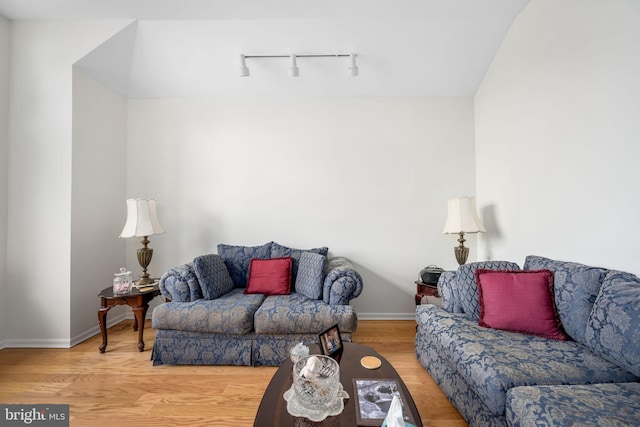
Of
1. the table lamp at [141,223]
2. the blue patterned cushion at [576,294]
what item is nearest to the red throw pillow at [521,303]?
the blue patterned cushion at [576,294]

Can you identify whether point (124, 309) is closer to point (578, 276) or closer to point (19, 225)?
point (19, 225)

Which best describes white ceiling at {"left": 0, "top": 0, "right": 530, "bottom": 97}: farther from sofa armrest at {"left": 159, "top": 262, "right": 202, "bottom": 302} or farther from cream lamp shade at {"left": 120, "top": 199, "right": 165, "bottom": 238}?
sofa armrest at {"left": 159, "top": 262, "right": 202, "bottom": 302}

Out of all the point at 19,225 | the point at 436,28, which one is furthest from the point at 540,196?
the point at 19,225

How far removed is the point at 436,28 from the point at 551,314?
8.47ft

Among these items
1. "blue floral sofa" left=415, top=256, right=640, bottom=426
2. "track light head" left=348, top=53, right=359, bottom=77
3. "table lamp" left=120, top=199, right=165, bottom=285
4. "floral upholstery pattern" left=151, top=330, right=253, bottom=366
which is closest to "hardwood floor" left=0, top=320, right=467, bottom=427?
"floral upholstery pattern" left=151, top=330, right=253, bottom=366

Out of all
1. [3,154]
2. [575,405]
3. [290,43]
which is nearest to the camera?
[575,405]

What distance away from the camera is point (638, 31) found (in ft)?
5.13

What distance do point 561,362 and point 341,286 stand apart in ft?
4.58

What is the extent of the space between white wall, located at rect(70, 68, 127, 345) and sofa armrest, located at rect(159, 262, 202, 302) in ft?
3.17

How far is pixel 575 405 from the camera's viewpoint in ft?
3.51

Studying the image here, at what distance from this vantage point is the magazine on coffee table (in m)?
1.03

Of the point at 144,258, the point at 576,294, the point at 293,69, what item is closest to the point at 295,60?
the point at 293,69

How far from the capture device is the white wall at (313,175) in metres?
3.21

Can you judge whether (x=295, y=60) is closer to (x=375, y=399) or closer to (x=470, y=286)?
(x=470, y=286)
